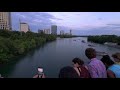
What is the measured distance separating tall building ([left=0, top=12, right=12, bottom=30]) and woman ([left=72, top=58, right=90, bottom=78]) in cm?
106

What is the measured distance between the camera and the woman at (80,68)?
7.24 feet

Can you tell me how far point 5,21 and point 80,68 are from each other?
152 centimetres

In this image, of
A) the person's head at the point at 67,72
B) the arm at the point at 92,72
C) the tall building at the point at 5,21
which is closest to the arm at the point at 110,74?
the arm at the point at 92,72

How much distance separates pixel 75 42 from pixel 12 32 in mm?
891

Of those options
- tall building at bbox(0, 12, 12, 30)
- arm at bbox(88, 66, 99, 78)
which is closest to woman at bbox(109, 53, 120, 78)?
arm at bbox(88, 66, 99, 78)

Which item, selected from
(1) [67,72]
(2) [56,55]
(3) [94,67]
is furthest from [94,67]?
(2) [56,55]

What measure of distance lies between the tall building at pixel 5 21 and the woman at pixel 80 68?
1.06m

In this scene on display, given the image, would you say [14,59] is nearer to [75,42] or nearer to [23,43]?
[23,43]

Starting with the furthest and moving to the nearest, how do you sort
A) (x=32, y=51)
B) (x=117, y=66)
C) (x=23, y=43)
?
(x=32, y=51), (x=23, y=43), (x=117, y=66)

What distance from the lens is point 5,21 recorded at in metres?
3.31
